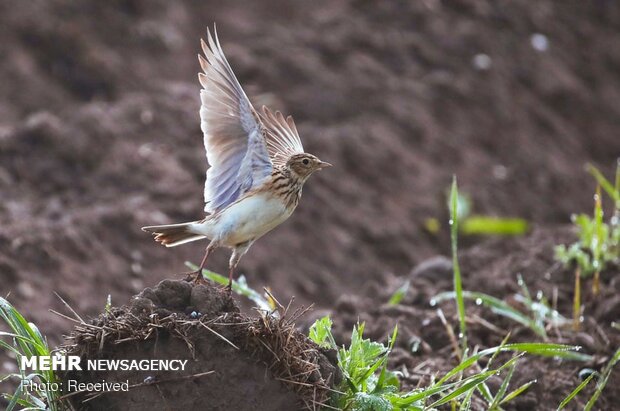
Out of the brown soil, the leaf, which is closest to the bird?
the leaf

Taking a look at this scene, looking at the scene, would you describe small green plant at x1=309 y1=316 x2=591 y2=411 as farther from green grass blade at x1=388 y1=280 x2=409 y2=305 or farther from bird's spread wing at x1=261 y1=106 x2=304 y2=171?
green grass blade at x1=388 y1=280 x2=409 y2=305

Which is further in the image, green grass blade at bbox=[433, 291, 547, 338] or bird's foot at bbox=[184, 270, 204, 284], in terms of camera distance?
green grass blade at bbox=[433, 291, 547, 338]

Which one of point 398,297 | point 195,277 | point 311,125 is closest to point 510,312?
point 398,297

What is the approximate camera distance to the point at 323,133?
8.63 metres

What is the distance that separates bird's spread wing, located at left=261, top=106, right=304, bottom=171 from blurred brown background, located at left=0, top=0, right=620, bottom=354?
167 centimetres

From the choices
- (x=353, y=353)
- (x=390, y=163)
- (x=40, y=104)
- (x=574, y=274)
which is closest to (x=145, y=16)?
(x=40, y=104)

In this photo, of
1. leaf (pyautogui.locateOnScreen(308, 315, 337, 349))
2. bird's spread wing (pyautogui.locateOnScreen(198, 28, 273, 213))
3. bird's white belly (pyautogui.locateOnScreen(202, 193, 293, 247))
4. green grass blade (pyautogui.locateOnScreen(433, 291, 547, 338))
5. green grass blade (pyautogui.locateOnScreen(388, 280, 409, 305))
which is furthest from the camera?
green grass blade (pyautogui.locateOnScreen(388, 280, 409, 305))

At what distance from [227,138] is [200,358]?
1310 millimetres

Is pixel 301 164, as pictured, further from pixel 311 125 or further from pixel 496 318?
pixel 311 125

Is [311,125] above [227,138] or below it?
below

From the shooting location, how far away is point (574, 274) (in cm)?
600

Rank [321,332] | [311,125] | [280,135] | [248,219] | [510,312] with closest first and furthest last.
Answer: [321,332] < [248,219] < [280,135] < [510,312] < [311,125]

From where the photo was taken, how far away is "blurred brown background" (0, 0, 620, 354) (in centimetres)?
700

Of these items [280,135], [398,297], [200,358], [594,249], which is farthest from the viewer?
[594,249]
